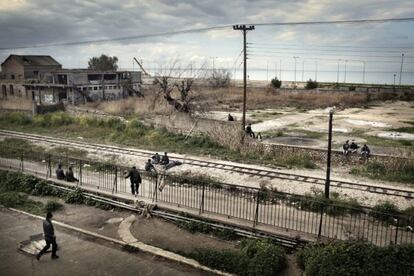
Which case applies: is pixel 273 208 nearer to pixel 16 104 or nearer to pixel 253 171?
pixel 253 171

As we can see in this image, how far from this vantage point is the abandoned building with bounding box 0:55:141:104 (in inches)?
2288

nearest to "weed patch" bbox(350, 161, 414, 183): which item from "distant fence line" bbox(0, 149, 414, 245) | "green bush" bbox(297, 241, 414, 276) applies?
"distant fence line" bbox(0, 149, 414, 245)

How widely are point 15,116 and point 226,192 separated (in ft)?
110

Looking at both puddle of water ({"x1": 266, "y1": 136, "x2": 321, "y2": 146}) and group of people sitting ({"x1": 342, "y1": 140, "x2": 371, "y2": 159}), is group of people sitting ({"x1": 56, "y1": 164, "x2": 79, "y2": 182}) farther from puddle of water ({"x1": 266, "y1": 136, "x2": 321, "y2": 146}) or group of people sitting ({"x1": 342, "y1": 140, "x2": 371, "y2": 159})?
puddle of water ({"x1": 266, "y1": 136, "x2": 321, "y2": 146})

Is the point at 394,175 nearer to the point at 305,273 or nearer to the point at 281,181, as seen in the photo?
the point at 281,181

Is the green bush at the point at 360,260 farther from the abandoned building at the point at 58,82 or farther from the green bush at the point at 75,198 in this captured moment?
the abandoned building at the point at 58,82

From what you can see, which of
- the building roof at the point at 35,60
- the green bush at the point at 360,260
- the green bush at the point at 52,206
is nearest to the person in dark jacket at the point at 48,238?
the green bush at the point at 52,206

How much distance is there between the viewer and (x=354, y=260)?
982 centimetres

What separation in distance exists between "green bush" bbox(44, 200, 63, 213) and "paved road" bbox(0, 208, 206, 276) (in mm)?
2319

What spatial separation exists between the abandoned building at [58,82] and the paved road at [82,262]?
41.2 metres

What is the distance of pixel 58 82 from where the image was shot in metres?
59.2

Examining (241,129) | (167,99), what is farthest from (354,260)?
(167,99)

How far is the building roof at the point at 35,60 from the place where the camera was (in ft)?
232

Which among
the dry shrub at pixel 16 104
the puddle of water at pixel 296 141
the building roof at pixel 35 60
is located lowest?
the puddle of water at pixel 296 141
